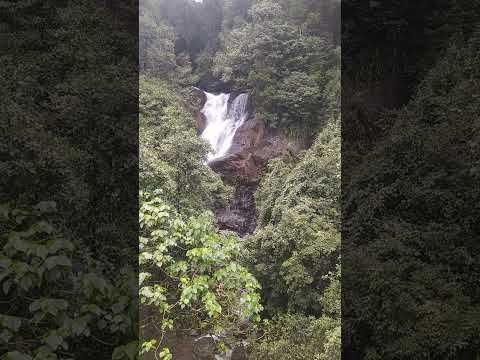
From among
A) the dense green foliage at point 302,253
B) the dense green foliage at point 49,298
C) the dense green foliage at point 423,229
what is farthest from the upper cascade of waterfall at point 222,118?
the dense green foliage at point 49,298

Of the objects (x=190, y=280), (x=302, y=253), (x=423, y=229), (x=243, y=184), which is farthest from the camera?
(x=243, y=184)

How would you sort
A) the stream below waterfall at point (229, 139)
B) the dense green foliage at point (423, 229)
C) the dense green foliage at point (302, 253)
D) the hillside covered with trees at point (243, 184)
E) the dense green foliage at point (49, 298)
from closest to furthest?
the dense green foliage at point (49, 298)
the dense green foliage at point (423, 229)
the hillside covered with trees at point (243, 184)
the dense green foliage at point (302, 253)
the stream below waterfall at point (229, 139)

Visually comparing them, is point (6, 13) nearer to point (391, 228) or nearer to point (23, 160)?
point (23, 160)

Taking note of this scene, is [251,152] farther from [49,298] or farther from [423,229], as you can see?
[49,298]

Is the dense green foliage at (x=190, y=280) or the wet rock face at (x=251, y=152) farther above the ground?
the wet rock face at (x=251, y=152)

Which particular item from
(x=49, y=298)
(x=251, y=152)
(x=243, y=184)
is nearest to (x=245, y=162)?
(x=251, y=152)

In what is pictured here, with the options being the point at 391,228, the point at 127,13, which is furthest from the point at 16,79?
the point at 391,228

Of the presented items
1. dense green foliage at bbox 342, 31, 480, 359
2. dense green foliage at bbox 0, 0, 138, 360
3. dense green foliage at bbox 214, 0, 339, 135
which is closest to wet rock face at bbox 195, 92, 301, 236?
dense green foliage at bbox 214, 0, 339, 135

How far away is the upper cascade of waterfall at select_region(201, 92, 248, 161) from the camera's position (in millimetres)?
4527

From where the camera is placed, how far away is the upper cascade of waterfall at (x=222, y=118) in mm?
4527

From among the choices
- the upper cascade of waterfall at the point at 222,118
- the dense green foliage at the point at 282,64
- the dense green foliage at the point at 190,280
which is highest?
the dense green foliage at the point at 282,64

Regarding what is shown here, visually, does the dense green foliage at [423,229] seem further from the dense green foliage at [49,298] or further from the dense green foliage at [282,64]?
the dense green foliage at [49,298]

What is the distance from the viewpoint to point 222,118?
476 centimetres

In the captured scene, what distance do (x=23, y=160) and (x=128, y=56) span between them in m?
1.35
